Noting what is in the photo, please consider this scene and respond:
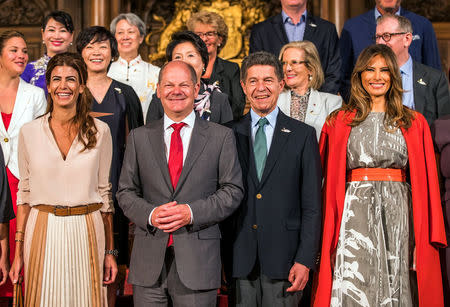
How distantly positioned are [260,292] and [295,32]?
2.25 metres

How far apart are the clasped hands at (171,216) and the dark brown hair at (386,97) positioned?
1.01 m

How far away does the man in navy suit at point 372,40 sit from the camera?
457cm

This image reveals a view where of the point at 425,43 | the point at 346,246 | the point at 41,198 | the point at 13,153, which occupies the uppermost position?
the point at 425,43

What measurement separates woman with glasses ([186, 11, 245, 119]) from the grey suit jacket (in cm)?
120

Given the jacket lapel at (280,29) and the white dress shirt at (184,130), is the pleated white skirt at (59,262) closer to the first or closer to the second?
Result: the white dress shirt at (184,130)

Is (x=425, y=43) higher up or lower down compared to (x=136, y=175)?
higher up


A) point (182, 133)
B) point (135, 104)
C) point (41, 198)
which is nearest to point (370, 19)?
point (135, 104)

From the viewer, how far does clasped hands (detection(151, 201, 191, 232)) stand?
8.91ft

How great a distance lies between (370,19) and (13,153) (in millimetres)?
2594

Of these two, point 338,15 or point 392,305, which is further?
Answer: point 338,15

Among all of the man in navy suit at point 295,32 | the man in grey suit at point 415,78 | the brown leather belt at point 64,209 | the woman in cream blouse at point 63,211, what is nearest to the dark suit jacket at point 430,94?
the man in grey suit at point 415,78

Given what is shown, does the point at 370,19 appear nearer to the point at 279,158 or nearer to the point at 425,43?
the point at 425,43

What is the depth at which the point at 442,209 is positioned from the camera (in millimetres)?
3492

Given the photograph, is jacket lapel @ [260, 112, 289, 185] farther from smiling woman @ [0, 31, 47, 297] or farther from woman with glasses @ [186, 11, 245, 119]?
smiling woman @ [0, 31, 47, 297]
